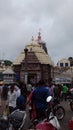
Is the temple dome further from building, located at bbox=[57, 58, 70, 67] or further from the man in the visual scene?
the man

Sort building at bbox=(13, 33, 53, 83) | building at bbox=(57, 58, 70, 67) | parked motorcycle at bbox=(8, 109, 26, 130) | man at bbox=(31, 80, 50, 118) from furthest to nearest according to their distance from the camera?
building at bbox=(57, 58, 70, 67) < building at bbox=(13, 33, 53, 83) < man at bbox=(31, 80, 50, 118) < parked motorcycle at bbox=(8, 109, 26, 130)

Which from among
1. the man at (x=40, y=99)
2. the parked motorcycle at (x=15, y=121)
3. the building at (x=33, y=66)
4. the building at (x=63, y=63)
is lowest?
the parked motorcycle at (x=15, y=121)

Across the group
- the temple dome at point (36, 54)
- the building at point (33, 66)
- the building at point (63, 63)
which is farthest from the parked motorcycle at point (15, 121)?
the building at point (63, 63)

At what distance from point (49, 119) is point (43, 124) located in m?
0.20

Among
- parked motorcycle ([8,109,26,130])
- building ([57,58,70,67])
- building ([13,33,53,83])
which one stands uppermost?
building ([57,58,70,67])

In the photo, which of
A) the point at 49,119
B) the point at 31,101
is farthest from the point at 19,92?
the point at 49,119

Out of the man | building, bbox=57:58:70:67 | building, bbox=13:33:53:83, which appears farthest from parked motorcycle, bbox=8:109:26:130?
building, bbox=57:58:70:67

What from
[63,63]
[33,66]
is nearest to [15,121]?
[33,66]

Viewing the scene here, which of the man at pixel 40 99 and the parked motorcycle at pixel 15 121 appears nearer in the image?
the parked motorcycle at pixel 15 121

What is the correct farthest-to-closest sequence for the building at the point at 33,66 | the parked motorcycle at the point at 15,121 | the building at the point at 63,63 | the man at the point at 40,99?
1. the building at the point at 63,63
2. the building at the point at 33,66
3. the man at the point at 40,99
4. the parked motorcycle at the point at 15,121

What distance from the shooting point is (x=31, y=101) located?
11.0 metres

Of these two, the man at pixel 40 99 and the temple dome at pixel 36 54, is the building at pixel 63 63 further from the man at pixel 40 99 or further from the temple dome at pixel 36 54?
the man at pixel 40 99

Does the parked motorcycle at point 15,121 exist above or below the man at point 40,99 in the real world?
below

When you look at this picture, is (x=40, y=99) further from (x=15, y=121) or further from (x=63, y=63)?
(x=63, y=63)
